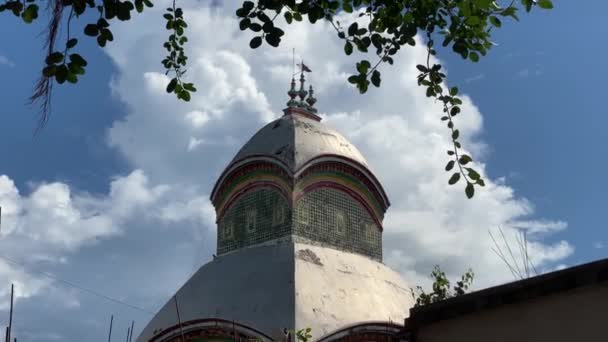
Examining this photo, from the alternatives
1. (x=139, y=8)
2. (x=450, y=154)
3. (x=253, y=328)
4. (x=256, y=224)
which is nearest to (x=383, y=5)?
(x=450, y=154)

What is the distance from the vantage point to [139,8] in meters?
4.85

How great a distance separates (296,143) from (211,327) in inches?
186

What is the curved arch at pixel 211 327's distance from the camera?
41.8 feet

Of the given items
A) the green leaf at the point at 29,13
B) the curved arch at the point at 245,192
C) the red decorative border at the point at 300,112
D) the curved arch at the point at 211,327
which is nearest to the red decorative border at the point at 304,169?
the curved arch at the point at 245,192

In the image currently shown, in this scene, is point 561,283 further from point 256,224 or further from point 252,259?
point 256,224

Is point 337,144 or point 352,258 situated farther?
point 337,144

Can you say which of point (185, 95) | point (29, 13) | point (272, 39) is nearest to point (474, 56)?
point (272, 39)

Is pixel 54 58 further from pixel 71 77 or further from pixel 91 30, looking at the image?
pixel 91 30

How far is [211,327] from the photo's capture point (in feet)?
43.8

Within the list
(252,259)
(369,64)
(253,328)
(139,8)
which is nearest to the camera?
(139,8)

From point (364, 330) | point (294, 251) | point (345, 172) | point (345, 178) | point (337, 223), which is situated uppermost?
point (345, 172)

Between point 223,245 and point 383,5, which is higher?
point 223,245

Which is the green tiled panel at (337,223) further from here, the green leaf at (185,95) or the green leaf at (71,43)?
the green leaf at (71,43)

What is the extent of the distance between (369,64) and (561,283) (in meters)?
1.90
